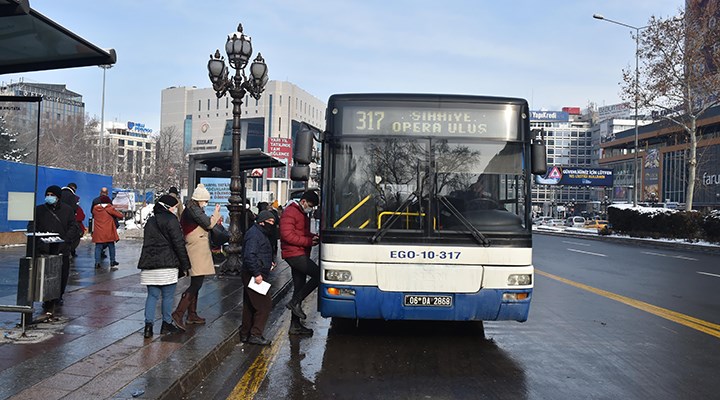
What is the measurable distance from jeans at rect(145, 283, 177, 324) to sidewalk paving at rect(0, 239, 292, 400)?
238 mm

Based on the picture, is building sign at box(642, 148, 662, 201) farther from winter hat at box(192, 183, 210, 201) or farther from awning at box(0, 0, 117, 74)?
awning at box(0, 0, 117, 74)

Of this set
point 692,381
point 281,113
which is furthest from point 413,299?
point 281,113

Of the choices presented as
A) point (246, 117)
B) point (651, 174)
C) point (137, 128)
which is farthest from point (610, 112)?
point (137, 128)

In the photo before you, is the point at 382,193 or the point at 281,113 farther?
the point at 281,113

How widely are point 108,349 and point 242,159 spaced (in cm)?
1101

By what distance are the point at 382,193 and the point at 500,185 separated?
1.47 meters

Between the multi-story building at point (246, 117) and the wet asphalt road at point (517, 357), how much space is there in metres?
102

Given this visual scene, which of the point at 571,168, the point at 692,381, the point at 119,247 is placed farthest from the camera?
the point at 571,168

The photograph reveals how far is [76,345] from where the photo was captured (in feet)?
20.4

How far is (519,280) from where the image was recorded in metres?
7.01

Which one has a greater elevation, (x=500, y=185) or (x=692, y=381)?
(x=500, y=185)

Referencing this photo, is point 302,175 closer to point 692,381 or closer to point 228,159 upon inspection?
point 692,381

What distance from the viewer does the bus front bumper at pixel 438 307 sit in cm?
698

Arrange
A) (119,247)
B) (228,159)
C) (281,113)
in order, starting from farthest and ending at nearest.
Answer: (281,113) → (119,247) → (228,159)
